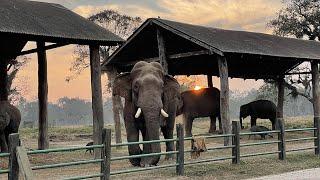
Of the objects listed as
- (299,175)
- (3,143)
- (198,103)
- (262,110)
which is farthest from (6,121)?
(262,110)

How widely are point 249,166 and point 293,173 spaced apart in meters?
1.29

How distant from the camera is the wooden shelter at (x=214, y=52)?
19094 mm

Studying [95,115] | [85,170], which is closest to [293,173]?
[85,170]

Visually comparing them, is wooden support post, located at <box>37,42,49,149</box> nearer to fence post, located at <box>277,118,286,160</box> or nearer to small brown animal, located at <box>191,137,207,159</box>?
small brown animal, located at <box>191,137,207,159</box>

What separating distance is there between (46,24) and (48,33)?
108 centimetres

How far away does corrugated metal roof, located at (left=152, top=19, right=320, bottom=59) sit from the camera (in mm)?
19594

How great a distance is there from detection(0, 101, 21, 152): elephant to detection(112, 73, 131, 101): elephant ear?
425 centimetres

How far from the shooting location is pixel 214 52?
18625 mm

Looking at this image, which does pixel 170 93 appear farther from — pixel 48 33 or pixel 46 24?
pixel 46 24

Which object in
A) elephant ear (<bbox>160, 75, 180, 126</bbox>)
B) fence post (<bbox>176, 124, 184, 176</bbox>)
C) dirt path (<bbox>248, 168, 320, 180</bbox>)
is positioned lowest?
dirt path (<bbox>248, 168, 320, 180</bbox>)

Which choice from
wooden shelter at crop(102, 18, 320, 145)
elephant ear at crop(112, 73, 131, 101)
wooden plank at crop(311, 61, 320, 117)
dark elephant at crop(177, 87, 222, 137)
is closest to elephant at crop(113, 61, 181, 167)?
elephant ear at crop(112, 73, 131, 101)

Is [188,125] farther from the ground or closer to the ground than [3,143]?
farther from the ground

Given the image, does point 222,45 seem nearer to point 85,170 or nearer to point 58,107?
point 85,170

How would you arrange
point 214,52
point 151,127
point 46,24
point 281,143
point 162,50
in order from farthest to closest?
point 162,50
point 214,52
point 46,24
point 281,143
point 151,127
